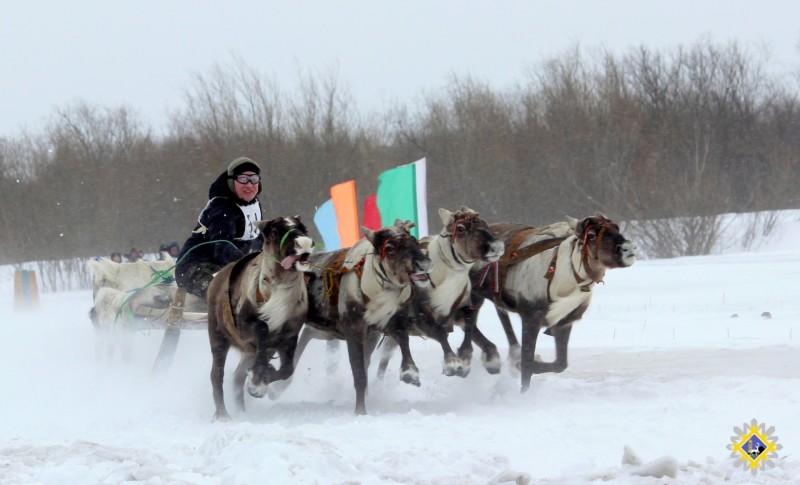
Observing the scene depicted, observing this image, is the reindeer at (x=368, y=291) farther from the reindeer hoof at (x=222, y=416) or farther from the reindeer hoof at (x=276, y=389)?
the reindeer hoof at (x=222, y=416)

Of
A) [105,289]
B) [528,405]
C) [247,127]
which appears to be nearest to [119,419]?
[528,405]

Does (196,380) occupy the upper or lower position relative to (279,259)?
lower

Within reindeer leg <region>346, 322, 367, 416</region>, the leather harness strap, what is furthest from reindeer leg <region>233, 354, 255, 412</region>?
the leather harness strap

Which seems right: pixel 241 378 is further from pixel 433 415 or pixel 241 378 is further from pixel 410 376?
pixel 433 415

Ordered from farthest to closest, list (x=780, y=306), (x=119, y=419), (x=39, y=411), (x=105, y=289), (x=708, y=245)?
(x=708, y=245)
(x=780, y=306)
(x=105, y=289)
(x=39, y=411)
(x=119, y=419)

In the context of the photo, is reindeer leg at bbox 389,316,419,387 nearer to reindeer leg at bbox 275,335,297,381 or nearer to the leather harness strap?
reindeer leg at bbox 275,335,297,381

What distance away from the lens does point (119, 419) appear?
312 inches

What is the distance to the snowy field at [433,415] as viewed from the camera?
189 inches

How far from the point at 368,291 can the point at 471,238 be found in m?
0.93

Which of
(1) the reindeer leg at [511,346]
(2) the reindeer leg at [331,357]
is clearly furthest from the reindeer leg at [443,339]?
(2) the reindeer leg at [331,357]

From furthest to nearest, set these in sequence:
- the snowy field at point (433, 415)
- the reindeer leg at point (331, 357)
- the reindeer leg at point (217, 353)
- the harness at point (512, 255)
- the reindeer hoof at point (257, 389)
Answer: the reindeer leg at point (331, 357), the harness at point (512, 255), the reindeer leg at point (217, 353), the reindeer hoof at point (257, 389), the snowy field at point (433, 415)

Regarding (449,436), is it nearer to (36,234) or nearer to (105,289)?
(105,289)

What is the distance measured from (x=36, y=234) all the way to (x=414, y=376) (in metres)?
32.1

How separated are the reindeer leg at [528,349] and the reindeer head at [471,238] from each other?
818 millimetres
